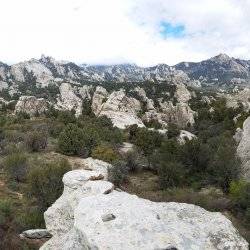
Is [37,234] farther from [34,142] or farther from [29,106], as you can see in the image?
[29,106]

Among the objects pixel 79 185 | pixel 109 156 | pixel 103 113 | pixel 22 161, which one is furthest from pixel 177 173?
pixel 103 113

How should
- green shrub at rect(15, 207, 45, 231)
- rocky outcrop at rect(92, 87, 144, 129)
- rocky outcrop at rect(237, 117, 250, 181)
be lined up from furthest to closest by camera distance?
1. rocky outcrop at rect(92, 87, 144, 129)
2. rocky outcrop at rect(237, 117, 250, 181)
3. green shrub at rect(15, 207, 45, 231)

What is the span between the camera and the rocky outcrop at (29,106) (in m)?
83.1

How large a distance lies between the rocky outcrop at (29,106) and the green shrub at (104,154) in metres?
45.3

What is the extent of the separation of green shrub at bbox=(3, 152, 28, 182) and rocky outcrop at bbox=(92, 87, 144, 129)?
3209 cm

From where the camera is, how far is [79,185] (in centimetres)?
1861

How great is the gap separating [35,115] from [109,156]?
1725 inches

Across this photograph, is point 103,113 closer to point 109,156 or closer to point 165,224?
point 109,156

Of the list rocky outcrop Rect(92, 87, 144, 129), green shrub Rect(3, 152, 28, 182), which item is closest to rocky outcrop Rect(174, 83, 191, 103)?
rocky outcrop Rect(92, 87, 144, 129)

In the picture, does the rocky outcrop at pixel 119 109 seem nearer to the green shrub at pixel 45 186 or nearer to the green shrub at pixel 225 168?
the green shrub at pixel 225 168

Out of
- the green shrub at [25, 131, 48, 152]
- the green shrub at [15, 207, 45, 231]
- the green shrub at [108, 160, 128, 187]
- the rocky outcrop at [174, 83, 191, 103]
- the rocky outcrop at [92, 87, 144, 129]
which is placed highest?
the rocky outcrop at [174, 83, 191, 103]

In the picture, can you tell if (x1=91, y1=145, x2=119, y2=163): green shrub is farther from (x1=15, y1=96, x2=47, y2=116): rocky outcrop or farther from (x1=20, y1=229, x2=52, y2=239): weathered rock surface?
(x1=15, y1=96, x2=47, y2=116): rocky outcrop

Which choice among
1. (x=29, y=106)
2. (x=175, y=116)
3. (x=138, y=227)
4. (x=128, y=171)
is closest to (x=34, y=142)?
(x=128, y=171)

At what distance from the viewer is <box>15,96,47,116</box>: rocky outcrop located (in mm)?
83131
